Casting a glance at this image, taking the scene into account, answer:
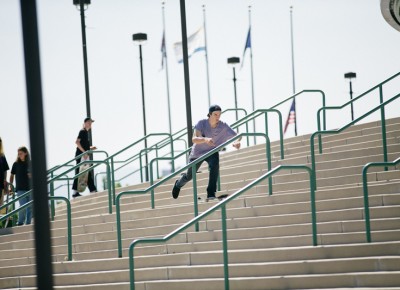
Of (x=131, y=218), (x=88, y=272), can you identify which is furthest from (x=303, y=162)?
(x=88, y=272)

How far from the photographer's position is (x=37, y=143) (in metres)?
7.25

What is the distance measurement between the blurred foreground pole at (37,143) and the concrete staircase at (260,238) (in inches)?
182

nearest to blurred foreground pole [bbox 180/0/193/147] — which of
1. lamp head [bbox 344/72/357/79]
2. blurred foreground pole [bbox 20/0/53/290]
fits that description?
blurred foreground pole [bbox 20/0/53/290]

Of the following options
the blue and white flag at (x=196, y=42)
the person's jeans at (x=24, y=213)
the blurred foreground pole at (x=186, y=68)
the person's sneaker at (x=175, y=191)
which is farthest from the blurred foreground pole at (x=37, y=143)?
the blue and white flag at (x=196, y=42)

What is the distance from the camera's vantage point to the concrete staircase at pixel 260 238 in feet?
37.5

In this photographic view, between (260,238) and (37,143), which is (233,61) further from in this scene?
(37,143)

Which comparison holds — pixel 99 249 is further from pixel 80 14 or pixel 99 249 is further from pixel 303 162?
pixel 80 14

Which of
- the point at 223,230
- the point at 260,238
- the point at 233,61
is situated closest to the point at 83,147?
the point at 260,238

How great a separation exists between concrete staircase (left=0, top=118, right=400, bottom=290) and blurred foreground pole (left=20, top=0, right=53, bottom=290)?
4626 mm

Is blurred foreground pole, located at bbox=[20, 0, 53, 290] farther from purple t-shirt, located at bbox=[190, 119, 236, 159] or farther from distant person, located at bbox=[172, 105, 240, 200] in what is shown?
purple t-shirt, located at bbox=[190, 119, 236, 159]

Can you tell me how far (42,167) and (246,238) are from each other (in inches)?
229

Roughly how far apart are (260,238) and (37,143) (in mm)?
5644

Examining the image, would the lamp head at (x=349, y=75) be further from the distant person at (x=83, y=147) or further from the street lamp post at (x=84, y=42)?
the distant person at (x=83, y=147)

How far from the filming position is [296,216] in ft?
41.5
